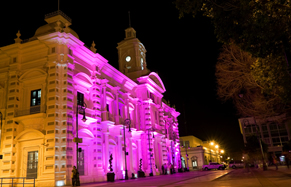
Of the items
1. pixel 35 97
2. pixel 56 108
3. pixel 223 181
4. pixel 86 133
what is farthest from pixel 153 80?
pixel 223 181

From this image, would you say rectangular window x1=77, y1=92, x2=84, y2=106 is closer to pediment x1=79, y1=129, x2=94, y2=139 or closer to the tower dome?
pediment x1=79, y1=129, x2=94, y2=139

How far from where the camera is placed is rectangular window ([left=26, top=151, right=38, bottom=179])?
22638 mm

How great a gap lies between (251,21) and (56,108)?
17738mm

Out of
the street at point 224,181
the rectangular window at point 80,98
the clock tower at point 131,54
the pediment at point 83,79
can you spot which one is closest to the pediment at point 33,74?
the pediment at point 83,79

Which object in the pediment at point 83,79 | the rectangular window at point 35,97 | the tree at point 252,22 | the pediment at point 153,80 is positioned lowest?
the tree at point 252,22

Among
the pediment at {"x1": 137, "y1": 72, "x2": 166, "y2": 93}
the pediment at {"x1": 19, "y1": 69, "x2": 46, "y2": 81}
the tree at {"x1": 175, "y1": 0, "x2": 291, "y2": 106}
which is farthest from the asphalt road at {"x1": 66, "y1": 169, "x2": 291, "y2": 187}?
the pediment at {"x1": 137, "y1": 72, "x2": 166, "y2": 93}

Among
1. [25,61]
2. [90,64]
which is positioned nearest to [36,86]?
[25,61]

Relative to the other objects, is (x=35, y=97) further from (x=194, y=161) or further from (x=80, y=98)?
(x=194, y=161)

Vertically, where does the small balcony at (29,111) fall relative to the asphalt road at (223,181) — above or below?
above

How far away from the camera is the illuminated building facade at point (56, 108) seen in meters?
22.5

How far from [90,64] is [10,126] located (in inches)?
396

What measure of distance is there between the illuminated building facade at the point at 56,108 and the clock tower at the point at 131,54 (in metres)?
10.7

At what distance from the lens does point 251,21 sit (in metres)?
10.3

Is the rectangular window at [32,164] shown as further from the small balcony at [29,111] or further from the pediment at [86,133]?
the pediment at [86,133]
